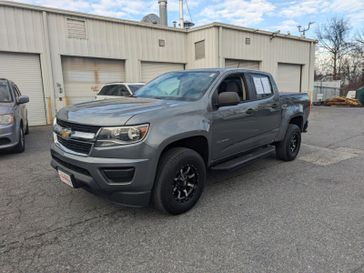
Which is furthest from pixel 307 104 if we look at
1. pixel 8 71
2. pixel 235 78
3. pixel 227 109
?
pixel 8 71

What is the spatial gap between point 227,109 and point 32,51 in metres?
10.1

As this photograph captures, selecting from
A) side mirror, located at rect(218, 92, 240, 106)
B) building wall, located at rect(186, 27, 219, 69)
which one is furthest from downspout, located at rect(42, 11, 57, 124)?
side mirror, located at rect(218, 92, 240, 106)

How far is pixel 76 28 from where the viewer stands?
12.0 metres

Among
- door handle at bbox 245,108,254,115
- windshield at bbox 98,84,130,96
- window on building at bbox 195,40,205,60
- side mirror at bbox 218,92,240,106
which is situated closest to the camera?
side mirror at bbox 218,92,240,106

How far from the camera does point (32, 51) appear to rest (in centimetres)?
1099

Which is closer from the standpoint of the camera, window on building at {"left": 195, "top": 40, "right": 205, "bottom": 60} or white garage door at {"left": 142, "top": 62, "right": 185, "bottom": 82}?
white garage door at {"left": 142, "top": 62, "right": 185, "bottom": 82}

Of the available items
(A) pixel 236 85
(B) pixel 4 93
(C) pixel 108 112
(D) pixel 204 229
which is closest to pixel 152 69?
(B) pixel 4 93

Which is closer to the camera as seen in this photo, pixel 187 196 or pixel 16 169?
pixel 187 196

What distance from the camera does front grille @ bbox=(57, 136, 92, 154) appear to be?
9.75 feet

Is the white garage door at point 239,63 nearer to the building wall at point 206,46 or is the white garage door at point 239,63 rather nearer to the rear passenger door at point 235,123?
the building wall at point 206,46

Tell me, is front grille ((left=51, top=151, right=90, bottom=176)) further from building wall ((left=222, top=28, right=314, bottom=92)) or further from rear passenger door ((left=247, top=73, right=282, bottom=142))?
building wall ((left=222, top=28, right=314, bottom=92))

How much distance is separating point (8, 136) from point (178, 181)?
173 inches

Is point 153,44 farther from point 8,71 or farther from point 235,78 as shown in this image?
point 235,78

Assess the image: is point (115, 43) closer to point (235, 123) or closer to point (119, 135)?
point (235, 123)
